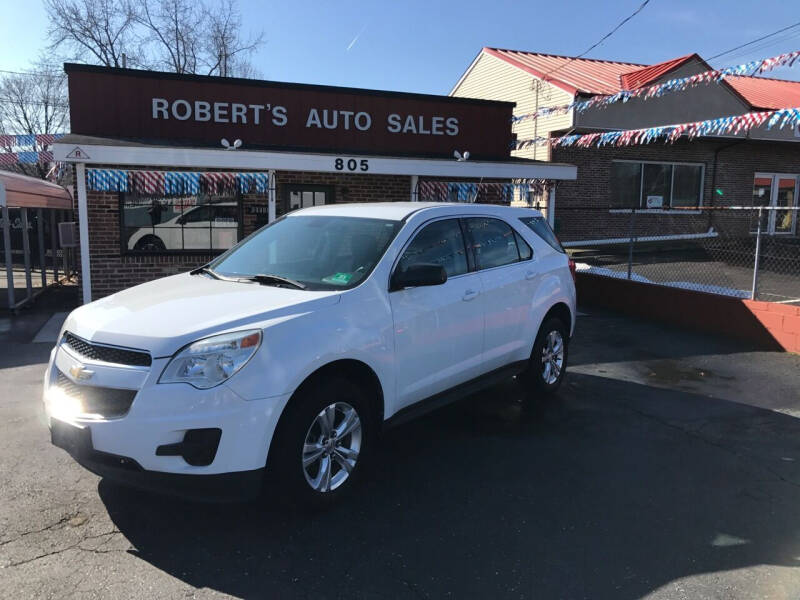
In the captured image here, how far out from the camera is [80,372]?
329 centimetres

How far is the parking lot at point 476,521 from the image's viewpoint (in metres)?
2.96

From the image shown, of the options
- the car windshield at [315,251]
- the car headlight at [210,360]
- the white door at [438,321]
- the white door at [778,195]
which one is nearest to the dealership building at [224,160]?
the car windshield at [315,251]

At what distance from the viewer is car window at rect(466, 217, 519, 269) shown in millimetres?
4910

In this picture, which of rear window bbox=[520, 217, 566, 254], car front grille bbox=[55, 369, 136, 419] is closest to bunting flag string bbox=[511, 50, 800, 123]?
rear window bbox=[520, 217, 566, 254]

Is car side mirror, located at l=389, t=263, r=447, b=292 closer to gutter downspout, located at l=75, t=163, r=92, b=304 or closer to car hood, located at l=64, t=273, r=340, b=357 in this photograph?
car hood, located at l=64, t=273, r=340, b=357

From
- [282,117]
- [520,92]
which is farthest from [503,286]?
[520,92]

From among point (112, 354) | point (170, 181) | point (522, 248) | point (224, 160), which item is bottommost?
point (112, 354)

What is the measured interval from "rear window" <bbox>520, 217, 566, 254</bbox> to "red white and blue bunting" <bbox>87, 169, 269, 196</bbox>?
5.51m

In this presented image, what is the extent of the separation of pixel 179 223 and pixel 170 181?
1625 mm

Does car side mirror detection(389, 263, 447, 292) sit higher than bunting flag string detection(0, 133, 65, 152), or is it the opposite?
bunting flag string detection(0, 133, 65, 152)

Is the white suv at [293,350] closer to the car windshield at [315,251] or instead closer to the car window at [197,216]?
the car windshield at [315,251]

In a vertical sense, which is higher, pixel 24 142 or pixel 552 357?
pixel 24 142

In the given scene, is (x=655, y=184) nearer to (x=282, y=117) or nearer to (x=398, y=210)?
(x=282, y=117)

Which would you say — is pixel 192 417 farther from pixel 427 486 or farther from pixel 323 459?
pixel 427 486
